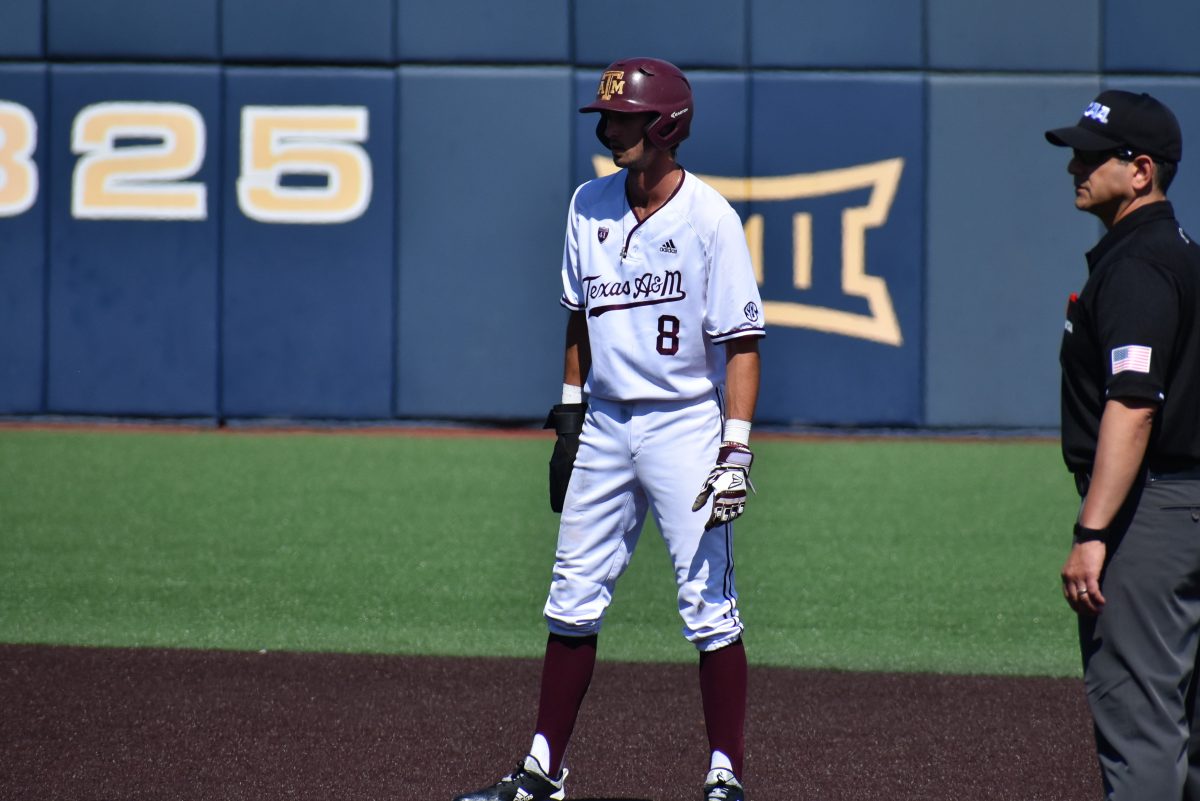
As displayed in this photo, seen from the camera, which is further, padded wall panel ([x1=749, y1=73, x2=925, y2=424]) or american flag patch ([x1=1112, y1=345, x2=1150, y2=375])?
A: padded wall panel ([x1=749, y1=73, x2=925, y2=424])

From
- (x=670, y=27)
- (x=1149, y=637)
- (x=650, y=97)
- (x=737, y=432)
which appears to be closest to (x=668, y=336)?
(x=737, y=432)

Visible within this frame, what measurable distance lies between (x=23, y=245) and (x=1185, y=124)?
1060 cm

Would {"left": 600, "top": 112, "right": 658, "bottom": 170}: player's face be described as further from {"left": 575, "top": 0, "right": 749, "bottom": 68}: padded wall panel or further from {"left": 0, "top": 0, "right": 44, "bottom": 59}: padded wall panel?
{"left": 0, "top": 0, "right": 44, "bottom": 59}: padded wall panel

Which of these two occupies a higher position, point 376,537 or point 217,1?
point 217,1

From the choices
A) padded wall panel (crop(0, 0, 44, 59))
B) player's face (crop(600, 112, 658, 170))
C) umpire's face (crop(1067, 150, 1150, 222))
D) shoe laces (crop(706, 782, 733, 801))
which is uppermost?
padded wall panel (crop(0, 0, 44, 59))

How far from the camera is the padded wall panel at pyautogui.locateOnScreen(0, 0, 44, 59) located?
45.8 ft

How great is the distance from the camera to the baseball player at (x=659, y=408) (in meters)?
4.44

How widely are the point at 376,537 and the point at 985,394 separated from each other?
691 cm

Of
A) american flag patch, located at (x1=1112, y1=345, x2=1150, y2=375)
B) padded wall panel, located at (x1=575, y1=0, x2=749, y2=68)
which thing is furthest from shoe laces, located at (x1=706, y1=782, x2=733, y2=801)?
padded wall panel, located at (x1=575, y1=0, x2=749, y2=68)

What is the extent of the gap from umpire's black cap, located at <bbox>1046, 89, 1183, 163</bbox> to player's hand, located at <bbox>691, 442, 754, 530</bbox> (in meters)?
1.29

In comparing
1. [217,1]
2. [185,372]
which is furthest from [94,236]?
[217,1]

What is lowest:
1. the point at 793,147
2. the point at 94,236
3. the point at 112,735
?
the point at 112,735

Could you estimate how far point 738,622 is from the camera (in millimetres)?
4543

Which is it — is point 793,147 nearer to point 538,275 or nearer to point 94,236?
point 538,275
